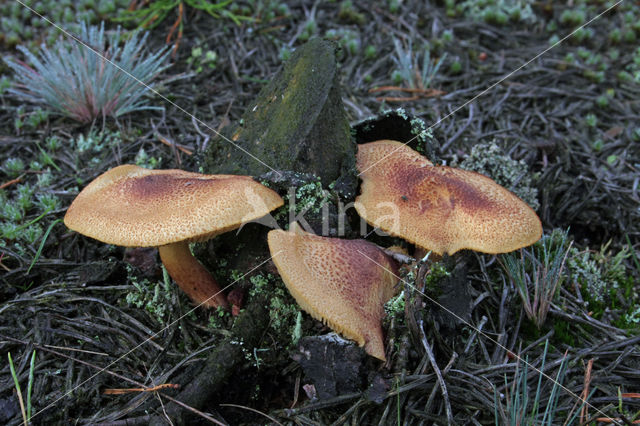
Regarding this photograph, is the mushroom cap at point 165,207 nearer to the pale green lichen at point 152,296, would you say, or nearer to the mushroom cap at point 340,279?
the mushroom cap at point 340,279

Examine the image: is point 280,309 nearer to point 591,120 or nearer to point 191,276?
point 191,276

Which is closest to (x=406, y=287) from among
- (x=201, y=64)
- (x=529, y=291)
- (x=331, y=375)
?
(x=331, y=375)

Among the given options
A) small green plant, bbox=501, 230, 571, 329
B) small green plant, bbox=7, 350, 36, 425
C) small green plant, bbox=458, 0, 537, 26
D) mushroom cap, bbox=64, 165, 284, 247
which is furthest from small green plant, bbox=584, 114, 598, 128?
small green plant, bbox=7, 350, 36, 425

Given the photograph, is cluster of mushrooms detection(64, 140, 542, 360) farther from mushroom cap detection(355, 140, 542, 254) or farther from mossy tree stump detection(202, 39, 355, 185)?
→ mossy tree stump detection(202, 39, 355, 185)

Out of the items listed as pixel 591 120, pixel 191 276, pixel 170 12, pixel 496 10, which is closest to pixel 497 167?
pixel 591 120

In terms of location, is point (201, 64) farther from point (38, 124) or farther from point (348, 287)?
point (348, 287)
